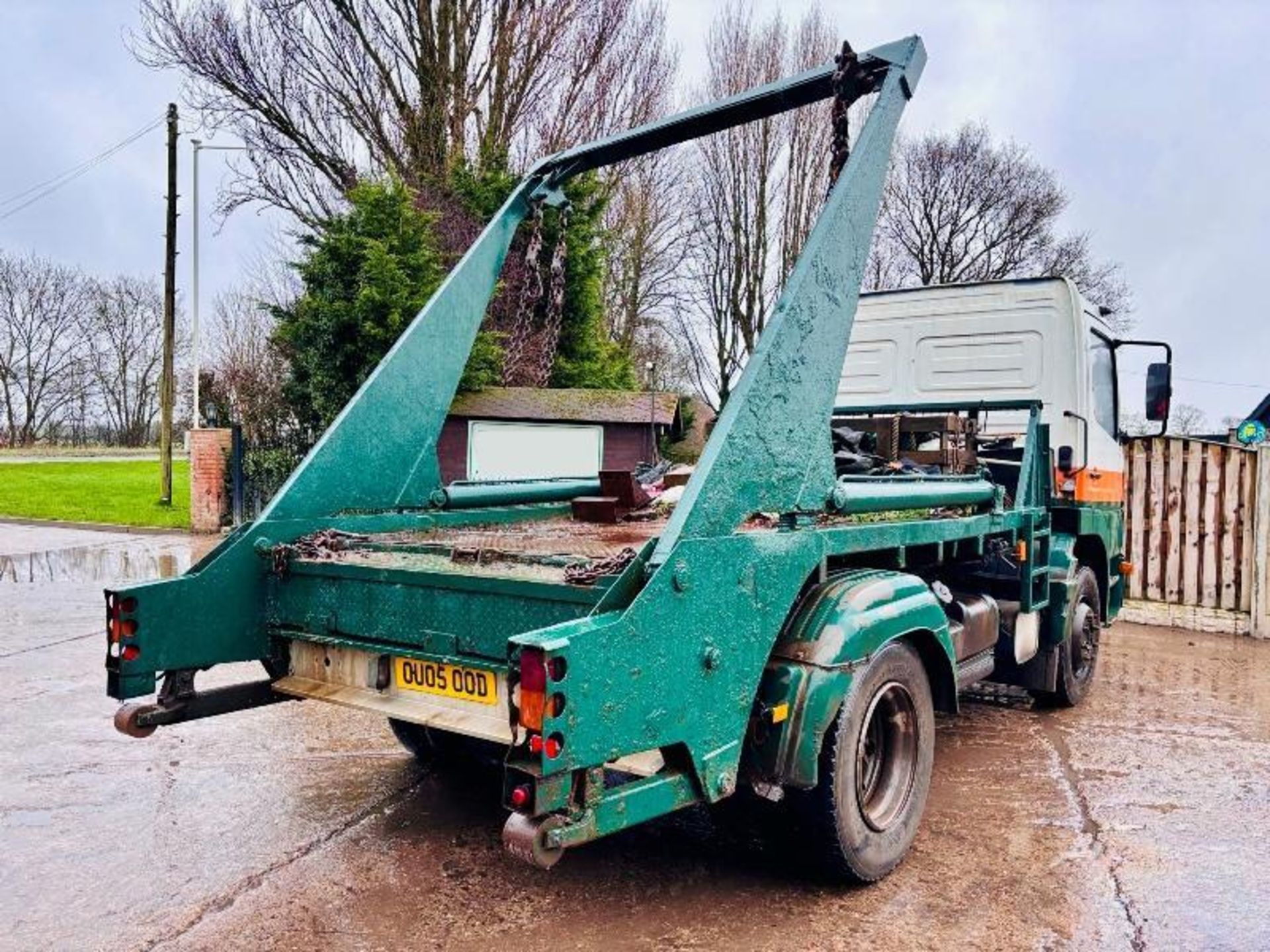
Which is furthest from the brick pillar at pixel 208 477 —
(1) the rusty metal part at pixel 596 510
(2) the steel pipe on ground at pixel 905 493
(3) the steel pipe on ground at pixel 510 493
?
(2) the steel pipe on ground at pixel 905 493

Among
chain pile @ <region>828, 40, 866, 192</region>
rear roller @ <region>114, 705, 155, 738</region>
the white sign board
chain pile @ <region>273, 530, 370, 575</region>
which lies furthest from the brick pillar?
chain pile @ <region>828, 40, 866, 192</region>

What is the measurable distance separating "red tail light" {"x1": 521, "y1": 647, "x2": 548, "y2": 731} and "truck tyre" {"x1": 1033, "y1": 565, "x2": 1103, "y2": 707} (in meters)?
4.27

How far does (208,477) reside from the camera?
15.8 meters

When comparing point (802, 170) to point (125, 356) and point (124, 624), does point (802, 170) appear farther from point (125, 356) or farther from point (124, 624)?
point (125, 356)

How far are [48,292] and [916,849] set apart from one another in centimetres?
4903

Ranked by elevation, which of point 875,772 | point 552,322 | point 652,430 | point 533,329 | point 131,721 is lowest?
point 875,772

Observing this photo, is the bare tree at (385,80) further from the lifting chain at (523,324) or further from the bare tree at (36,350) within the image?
the bare tree at (36,350)

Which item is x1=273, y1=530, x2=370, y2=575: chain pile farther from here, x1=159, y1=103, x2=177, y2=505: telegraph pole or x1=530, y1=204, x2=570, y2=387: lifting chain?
x1=159, y1=103, x2=177, y2=505: telegraph pole

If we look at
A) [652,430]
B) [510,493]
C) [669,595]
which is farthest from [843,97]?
[652,430]

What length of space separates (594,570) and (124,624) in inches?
68.7

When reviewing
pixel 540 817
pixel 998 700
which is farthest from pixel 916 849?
pixel 998 700

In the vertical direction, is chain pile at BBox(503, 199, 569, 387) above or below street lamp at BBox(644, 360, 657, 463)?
above

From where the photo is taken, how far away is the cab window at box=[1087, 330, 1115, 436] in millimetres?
6031

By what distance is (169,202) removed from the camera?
19.8m
